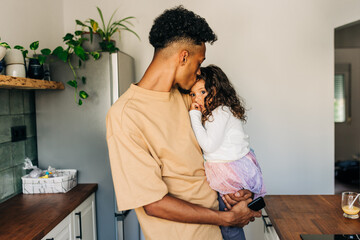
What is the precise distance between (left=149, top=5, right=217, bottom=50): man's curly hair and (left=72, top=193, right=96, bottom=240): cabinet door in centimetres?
125

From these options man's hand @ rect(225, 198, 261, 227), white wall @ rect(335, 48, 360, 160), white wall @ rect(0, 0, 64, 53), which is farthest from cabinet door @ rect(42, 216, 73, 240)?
white wall @ rect(335, 48, 360, 160)

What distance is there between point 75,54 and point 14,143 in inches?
28.2

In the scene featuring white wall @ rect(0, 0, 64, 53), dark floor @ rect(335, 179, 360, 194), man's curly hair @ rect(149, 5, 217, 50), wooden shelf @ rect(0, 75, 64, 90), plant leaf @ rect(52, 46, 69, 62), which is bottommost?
dark floor @ rect(335, 179, 360, 194)

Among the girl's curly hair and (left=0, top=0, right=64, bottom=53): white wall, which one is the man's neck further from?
(left=0, top=0, right=64, bottom=53): white wall

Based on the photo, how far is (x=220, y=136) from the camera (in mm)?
1430

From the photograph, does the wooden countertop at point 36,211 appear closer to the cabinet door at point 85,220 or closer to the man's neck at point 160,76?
the cabinet door at point 85,220

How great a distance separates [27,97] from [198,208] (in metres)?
1.62

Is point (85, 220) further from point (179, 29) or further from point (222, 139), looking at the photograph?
point (179, 29)

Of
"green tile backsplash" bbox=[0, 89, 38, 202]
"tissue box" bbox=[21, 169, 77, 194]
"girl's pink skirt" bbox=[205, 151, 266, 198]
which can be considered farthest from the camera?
"tissue box" bbox=[21, 169, 77, 194]

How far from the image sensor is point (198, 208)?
48.0 inches

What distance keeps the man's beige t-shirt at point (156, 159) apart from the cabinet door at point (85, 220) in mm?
849

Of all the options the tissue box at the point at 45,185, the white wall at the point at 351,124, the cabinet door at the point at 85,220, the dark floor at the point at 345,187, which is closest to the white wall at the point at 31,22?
the tissue box at the point at 45,185

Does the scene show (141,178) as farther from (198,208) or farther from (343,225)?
(343,225)

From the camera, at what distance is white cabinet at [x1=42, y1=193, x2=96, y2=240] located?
172 centimetres
